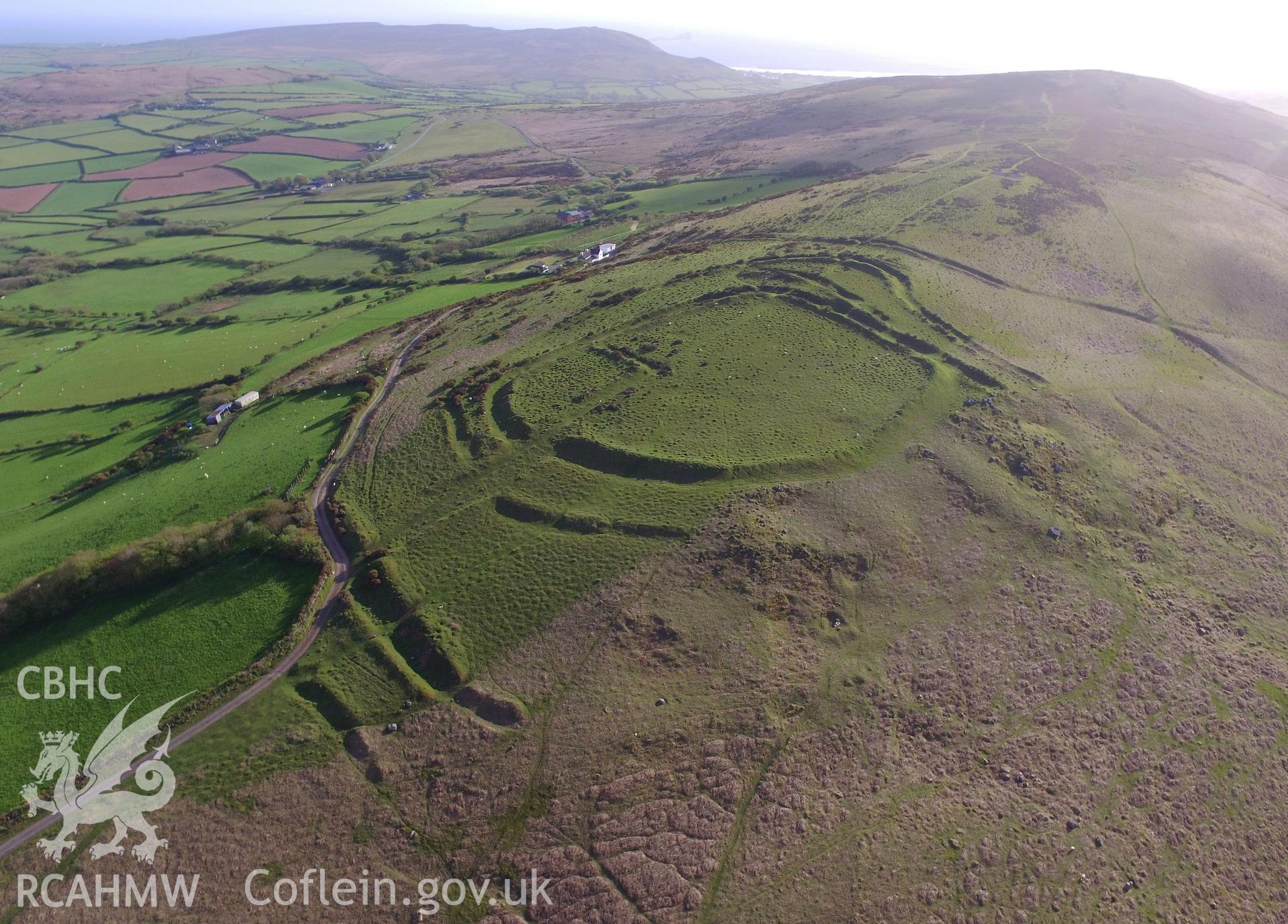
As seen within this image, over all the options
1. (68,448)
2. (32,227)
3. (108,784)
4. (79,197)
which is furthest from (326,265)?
(108,784)

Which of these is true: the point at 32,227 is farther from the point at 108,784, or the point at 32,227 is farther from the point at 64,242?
the point at 108,784

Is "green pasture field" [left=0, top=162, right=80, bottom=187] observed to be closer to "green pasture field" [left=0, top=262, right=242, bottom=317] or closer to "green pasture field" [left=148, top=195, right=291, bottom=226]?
"green pasture field" [left=148, top=195, right=291, bottom=226]

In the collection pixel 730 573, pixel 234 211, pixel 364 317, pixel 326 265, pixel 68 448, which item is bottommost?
pixel 68 448

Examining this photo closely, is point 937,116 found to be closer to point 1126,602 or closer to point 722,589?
point 1126,602

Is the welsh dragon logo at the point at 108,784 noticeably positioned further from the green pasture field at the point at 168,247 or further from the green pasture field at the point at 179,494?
the green pasture field at the point at 168,247

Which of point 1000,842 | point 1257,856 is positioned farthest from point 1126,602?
point 1000,842
